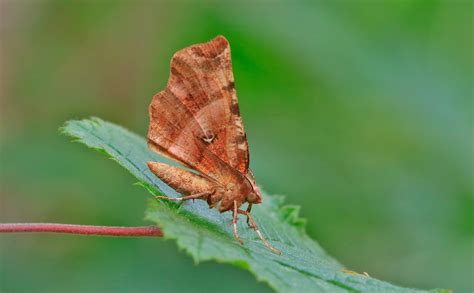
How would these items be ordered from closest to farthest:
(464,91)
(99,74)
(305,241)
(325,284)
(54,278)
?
(325,284)
(305,241)
(54,278)
(464,91)
(99,74)

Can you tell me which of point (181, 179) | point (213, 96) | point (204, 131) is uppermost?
point (213, 96)

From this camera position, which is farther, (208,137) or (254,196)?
(254,196)

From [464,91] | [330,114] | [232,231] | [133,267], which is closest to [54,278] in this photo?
[133,267]

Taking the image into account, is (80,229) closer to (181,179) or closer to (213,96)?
(181,179)

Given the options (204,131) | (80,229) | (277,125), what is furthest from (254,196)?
(277,125)

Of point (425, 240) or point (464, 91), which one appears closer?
point (425, 240)

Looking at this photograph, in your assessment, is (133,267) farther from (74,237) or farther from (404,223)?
(404,223)

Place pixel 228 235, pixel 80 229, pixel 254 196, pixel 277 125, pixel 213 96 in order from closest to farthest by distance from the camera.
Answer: pixel 80 229 < pixel 228 235 < pixel 213 96 < pixel 254 196 < pixel 277 125
